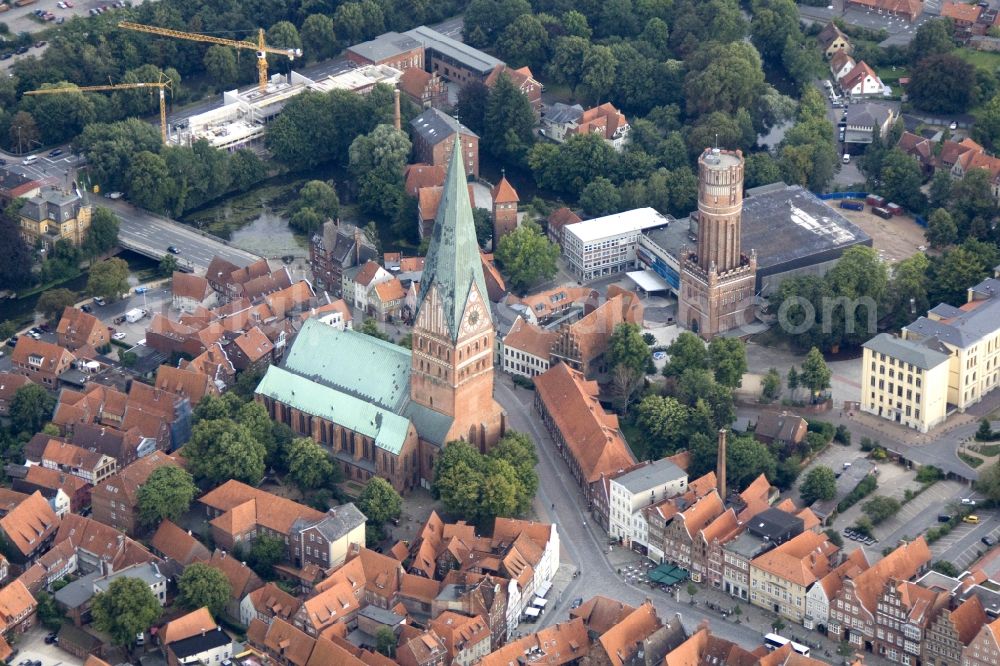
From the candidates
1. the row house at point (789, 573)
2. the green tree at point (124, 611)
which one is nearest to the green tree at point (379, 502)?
the green tree at point (124, 611)

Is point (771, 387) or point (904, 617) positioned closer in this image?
point (904, 617)

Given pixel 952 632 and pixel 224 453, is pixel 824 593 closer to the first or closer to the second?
pixel 952 632

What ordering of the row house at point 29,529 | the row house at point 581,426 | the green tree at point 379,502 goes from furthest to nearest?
the row house at point 581,426 → the green tree at point 379,502 → the row house at point 29,529

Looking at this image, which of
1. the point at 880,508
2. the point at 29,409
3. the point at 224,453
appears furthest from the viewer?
the point at 29,409

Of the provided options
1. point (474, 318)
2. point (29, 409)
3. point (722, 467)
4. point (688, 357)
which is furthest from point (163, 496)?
point (688, 357)

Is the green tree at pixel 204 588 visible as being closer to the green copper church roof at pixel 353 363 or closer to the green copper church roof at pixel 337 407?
the green copper church roof at pixel 337 407

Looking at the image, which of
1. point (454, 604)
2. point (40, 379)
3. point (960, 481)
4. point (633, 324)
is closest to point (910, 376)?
point (960, 481)

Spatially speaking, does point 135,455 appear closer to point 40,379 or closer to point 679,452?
point 40,379
